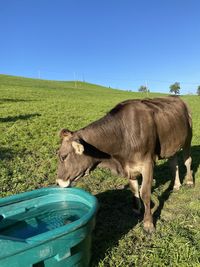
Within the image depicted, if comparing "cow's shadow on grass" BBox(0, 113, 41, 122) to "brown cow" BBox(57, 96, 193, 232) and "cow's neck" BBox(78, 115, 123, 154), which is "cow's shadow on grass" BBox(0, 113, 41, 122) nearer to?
"brown cow" BBox(57, 96, 193, 232)

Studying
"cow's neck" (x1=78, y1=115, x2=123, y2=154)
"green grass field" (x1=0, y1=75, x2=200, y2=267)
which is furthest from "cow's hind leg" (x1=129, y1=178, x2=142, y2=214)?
"cow's neck" (x1=78, y1=115, x2=123, y2=154)

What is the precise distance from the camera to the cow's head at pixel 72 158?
16.2ft

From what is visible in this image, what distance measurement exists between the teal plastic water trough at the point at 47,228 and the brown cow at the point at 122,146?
37 centimetres

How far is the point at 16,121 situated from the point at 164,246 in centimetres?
990

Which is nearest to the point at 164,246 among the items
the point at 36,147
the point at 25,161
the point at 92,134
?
the point at 92,134

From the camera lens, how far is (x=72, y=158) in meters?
5.02

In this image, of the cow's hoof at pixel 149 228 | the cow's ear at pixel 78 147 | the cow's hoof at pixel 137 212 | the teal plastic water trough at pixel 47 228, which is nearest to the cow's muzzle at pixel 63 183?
the teal plastic water trough at pixel 47 228

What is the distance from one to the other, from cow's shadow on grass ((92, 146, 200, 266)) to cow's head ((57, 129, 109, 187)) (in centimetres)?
92

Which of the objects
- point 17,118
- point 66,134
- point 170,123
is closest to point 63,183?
point 66,134

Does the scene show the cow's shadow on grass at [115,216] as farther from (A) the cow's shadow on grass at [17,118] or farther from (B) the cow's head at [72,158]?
(A) the cow's shadow on grass at [17,118]

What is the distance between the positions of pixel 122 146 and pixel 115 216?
1.23 m

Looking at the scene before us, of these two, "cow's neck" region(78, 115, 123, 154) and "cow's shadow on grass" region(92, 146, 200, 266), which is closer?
"cow's shadow on grass" region(92, 146, 200, 266)

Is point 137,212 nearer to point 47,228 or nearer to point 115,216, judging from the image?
point 115,216

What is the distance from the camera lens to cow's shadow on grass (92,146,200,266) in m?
4.86
